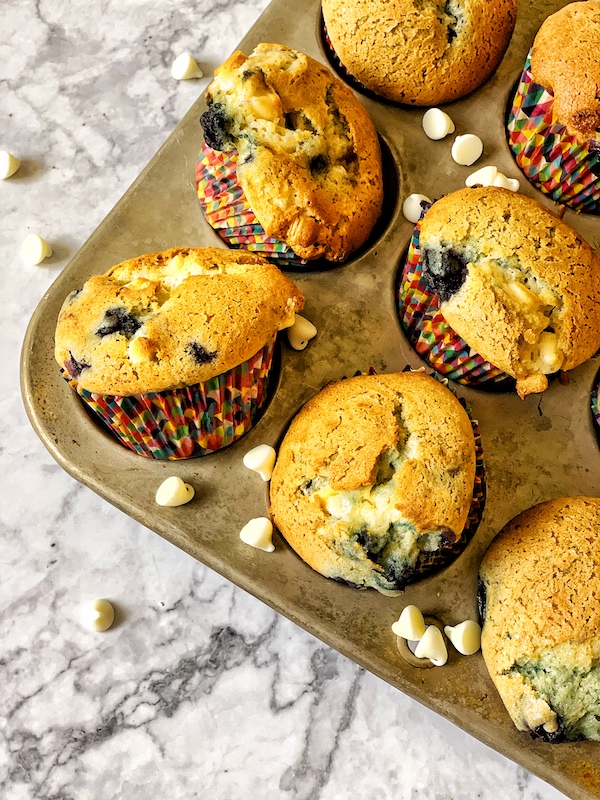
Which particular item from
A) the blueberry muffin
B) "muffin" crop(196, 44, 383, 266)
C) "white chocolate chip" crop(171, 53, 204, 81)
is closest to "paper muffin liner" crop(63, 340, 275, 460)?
"muffin" crop(196, 44, 383, 266)

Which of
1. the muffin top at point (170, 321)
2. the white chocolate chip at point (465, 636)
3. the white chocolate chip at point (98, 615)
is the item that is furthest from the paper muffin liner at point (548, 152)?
the white chocolate chip at point (98, 615)

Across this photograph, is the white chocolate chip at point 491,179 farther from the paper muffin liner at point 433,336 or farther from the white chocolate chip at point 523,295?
the white chocolate chip at point 523,295

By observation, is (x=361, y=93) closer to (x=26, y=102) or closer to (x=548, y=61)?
(x=548, y=61)

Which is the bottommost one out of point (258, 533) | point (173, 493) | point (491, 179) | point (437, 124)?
point (258, 533)

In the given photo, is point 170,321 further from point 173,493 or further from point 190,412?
point 173,493

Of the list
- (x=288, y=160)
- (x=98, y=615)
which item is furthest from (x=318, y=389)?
(x=98, y=615)
